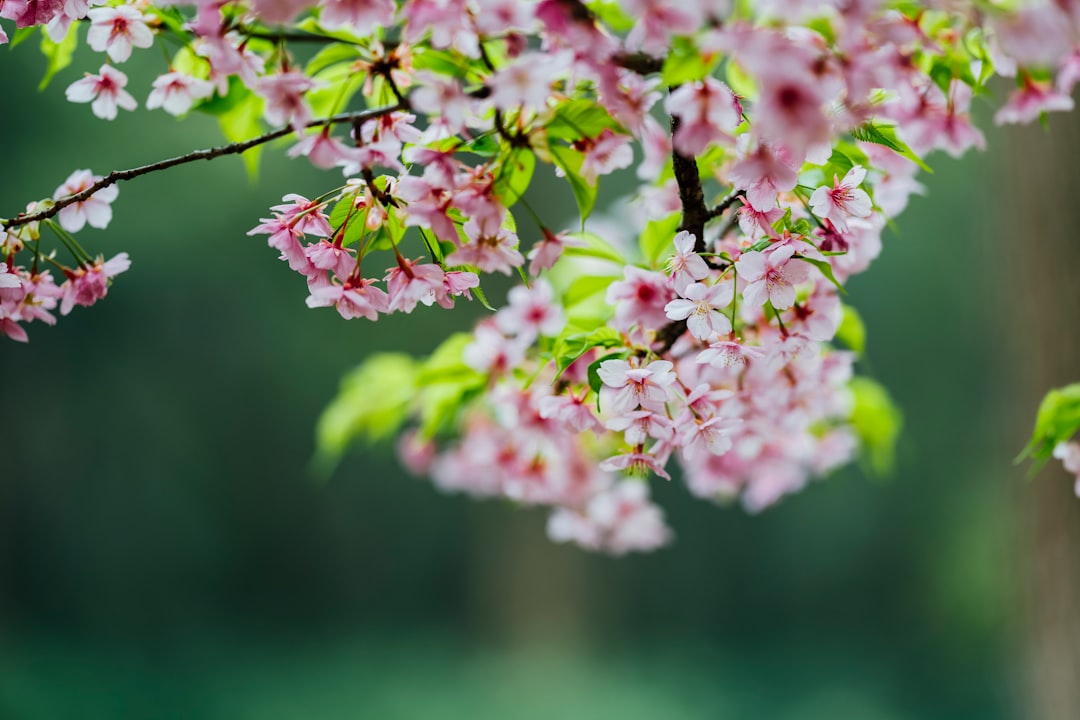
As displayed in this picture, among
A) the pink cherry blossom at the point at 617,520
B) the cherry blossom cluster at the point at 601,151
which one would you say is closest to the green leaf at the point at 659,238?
the cherry blossom cluster at the point at 601,151

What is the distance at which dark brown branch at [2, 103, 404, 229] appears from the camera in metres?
0.56

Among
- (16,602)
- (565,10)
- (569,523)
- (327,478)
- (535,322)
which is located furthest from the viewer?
(327,478)

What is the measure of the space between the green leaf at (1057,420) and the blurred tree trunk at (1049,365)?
20.9 inches

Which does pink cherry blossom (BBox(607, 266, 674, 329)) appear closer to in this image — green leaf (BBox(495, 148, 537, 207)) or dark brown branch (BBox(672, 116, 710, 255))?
dark brown branch (BBox(672, 116, 710, 255))

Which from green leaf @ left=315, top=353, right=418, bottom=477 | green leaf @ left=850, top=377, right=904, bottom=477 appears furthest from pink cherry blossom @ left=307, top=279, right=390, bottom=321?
green leaf @ left=850, top=377, right=904, bottom=477

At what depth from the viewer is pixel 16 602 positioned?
20.2 feet

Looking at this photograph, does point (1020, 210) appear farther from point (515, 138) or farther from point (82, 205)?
point (82, 205)

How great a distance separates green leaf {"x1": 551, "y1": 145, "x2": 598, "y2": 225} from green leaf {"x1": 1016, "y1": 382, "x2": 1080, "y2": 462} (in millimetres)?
421

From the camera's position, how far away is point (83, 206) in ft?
2.30

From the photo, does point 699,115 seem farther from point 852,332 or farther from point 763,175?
point 852,332

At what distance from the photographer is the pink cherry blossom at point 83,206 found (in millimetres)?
688

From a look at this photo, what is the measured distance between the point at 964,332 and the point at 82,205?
840 cm

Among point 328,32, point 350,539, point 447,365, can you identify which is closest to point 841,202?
point 328,32

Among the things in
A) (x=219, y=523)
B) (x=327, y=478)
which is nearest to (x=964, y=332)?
(x=327, y=478)
